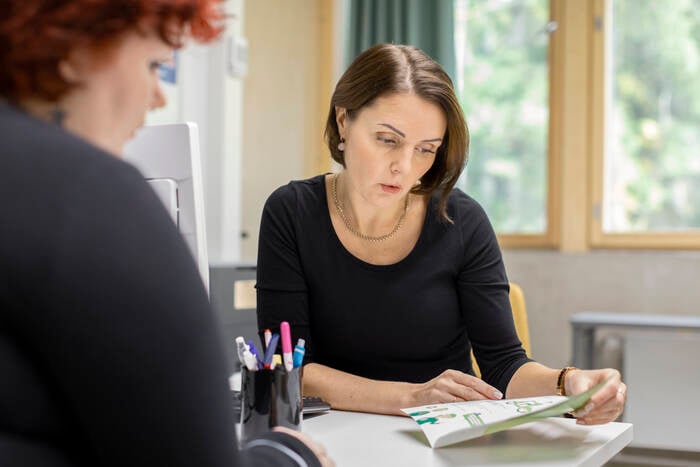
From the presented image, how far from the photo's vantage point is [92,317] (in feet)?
1.47

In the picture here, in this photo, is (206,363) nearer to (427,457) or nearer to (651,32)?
(427,457)

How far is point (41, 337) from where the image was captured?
1.48 ft

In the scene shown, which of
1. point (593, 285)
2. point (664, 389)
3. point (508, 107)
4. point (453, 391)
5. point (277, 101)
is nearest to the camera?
point (453, 391)

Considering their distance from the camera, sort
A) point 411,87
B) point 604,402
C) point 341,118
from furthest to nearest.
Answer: point 341,118 < point 411,87 < point 604,402

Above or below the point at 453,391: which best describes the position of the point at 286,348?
above

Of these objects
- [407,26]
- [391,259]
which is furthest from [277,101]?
[391,259]

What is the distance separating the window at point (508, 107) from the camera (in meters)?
3.96

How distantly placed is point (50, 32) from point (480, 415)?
2.48ft

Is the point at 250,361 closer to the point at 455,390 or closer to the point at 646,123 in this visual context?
the point at 455,390

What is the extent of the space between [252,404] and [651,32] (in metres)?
3.44

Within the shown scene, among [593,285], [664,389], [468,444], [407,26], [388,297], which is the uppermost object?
[407,26]

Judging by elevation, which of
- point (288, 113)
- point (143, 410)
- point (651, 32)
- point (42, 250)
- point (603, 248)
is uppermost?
point (651, 32)

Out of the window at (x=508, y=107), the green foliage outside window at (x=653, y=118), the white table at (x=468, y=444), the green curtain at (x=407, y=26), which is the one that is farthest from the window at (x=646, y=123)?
the white table at (x=468, y=444)

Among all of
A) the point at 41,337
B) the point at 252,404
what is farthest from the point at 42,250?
the point at 252,404
